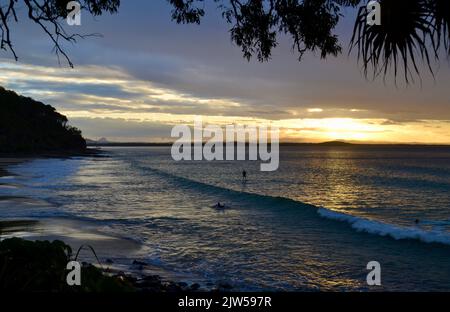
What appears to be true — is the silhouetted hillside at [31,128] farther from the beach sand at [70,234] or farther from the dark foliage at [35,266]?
the dark foliage at [35,266]

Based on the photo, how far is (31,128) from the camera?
131625 mm

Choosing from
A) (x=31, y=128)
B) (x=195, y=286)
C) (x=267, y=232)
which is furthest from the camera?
(x=31, y=128)

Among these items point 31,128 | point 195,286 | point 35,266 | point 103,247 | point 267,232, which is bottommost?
point 267,232

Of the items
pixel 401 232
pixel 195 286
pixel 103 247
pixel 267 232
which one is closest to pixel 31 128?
pixel 267 232

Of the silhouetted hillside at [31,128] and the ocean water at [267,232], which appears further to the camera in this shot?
the silhouetted hillside at [31,128]

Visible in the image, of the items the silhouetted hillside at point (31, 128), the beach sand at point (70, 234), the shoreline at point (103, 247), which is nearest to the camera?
the shoreline at point (103, 247)

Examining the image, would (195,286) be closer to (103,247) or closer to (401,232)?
(103,247)

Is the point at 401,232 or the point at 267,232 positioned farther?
the point at 267,232

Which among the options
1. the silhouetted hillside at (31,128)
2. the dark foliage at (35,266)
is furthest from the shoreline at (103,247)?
the silhouetted hillside at (31,128)

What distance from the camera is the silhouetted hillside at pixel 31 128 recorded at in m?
115

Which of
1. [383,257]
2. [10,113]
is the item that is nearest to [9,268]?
[383,257]

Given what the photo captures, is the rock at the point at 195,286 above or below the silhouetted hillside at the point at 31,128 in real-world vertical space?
below
